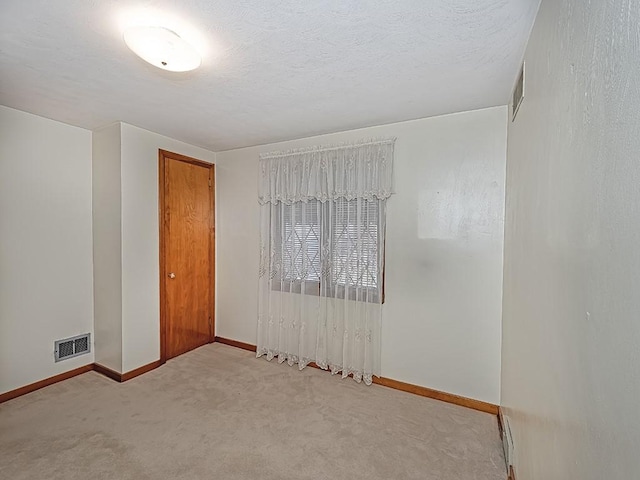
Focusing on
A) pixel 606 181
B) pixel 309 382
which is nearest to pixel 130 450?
pixel 309 382

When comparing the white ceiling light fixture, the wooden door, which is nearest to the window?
the wooden door

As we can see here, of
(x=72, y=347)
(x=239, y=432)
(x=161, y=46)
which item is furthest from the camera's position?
(x=72, y=347)

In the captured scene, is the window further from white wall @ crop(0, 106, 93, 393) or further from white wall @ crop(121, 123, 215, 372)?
white wall @ crop(0, 106, 93, 393)

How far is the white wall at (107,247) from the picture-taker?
9.18 feet

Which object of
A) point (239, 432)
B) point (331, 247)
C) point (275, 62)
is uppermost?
point (275, 62)

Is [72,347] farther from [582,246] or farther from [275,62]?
[582,246]

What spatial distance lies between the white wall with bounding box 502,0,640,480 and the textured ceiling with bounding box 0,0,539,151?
413 millimetres

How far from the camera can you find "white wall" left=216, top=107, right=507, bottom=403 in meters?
2.35

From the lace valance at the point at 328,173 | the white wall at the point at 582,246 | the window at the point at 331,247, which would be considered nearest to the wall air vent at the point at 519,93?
the white wall at the point at 582,246

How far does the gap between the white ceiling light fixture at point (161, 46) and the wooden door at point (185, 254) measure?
5.77 feet

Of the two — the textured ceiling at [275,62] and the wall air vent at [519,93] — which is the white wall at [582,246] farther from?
the textured ceiling at [275,62]

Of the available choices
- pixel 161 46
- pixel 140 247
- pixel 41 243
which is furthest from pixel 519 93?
pixel 41 243

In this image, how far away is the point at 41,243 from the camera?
8.71ft

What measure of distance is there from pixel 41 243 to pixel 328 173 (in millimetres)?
2556
